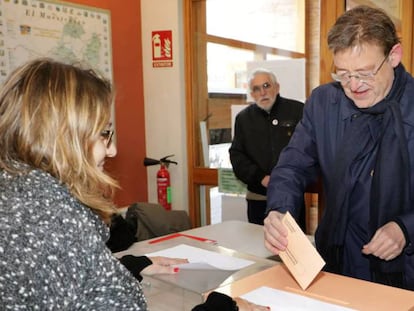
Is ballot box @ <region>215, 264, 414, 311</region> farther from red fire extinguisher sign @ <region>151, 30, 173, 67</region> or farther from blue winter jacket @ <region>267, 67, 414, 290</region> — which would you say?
red fire extinguisher sign @ <region>151, 30, 173, 67</region>

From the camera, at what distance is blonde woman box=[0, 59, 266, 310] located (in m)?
0.76

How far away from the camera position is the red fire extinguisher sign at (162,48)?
375 centimetres

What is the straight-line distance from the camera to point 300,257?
118 cm

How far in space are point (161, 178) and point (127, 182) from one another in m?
0.30

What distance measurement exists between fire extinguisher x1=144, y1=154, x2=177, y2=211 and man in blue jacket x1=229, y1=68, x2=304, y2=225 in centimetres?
84

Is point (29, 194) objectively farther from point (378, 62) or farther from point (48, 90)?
point (378, 62)

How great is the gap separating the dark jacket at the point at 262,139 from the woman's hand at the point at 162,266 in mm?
1514

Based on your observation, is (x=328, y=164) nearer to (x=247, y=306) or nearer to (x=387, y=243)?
(x=387, y=243)

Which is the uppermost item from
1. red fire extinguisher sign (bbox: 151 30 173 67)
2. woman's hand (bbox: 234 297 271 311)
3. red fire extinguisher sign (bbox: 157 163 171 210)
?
red fire extinguisher sign (bbox: 151 30 173 67)

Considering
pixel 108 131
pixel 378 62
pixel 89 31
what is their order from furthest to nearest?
pixel 89 31 → pixel 378 62 → pixel 108 131

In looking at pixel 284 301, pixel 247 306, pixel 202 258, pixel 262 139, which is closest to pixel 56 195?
pixel 247 306

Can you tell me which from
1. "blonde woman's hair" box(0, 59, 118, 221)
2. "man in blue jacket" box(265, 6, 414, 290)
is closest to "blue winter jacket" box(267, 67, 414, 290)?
"man in blue jacket" box(265, 6, 414, 290)

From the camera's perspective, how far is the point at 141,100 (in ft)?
12.9

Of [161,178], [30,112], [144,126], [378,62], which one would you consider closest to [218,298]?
[30,112]
